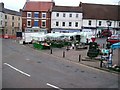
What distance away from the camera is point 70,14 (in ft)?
205

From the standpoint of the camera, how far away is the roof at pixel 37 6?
6412 centimetres

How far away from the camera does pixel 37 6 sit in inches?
2554

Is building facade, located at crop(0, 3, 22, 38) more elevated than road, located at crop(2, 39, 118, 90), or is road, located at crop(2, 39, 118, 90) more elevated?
building facade, located at crop(0, 3, 22, 38)

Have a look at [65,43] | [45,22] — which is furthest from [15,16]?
[65,43]

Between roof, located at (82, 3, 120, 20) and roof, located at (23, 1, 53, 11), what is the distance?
9709 mm

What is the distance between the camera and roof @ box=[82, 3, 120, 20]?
6319cm

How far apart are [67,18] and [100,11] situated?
933 centimetres

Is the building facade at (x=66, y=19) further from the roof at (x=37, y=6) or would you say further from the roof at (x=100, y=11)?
the roof at (x=37, y=6)

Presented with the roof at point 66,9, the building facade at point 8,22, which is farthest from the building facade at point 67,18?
the building facade at point 8,22

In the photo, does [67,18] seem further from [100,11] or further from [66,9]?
[100,11]

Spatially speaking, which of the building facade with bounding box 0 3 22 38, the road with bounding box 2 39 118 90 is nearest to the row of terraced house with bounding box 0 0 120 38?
the building facade with bounding box 0 3 22 38

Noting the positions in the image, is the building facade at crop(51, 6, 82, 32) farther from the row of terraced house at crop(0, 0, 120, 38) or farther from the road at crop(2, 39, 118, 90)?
the road at crop(2, 39, 118, 90)

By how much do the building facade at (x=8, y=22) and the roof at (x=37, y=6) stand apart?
1365cm

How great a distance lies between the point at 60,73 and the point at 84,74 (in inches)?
75.0
